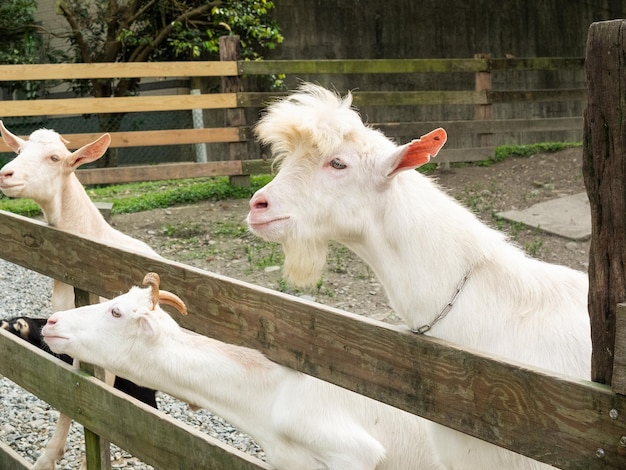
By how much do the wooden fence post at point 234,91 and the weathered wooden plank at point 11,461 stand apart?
709cm

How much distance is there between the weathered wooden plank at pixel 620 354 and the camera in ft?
5.56

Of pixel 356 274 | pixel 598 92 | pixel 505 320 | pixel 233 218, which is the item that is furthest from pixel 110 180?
pixel 598 92

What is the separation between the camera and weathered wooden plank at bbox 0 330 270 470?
2934 mm

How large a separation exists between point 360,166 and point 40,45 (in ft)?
45.2

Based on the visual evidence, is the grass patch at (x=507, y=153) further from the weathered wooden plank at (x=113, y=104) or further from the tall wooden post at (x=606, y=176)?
the tall wooden post at (x=606, y=176)

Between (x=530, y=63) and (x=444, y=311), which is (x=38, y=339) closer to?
(x=444, y=311)

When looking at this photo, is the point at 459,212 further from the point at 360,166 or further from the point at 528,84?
the point at 528,84

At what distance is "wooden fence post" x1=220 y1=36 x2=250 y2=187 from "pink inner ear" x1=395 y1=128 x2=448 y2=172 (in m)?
8.40

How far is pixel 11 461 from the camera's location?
13.6ft

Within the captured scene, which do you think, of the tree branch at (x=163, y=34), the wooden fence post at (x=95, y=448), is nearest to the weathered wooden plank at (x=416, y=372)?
the wooden fence post at (x=95, y=448)

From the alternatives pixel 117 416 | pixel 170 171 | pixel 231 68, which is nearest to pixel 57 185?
pixel 117 416

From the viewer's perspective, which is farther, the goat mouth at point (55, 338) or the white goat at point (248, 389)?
the goat mouth at point (55, 338)

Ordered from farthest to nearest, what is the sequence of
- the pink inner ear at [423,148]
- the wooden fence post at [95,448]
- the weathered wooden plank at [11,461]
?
the weathered wooden plank at [11,461]
the wooden fence post at [95,448]
the pink inner ear at [423,148]

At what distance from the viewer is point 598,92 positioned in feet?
5.83
